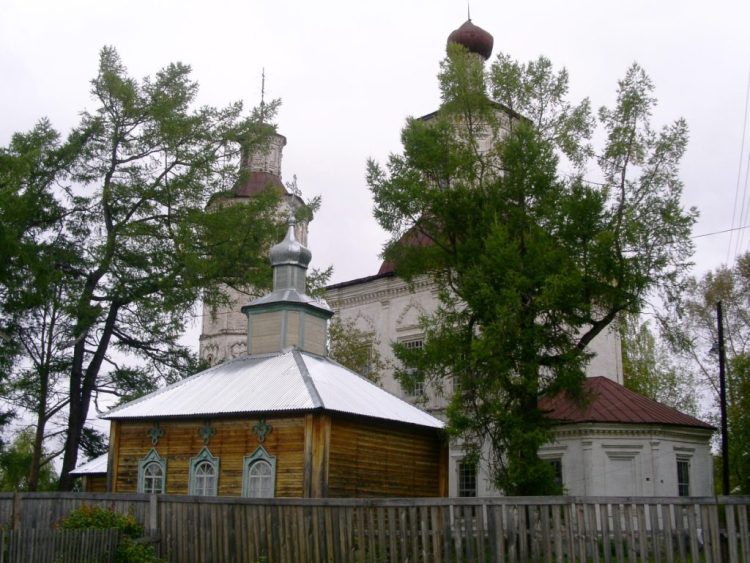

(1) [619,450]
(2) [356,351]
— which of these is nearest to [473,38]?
(2) [356,351]

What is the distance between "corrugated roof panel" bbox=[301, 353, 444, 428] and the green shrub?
12.6ft

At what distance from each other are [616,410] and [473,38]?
647 inches

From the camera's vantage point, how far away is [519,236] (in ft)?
59.8

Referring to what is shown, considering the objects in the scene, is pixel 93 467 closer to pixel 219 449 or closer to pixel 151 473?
pixel 151 473

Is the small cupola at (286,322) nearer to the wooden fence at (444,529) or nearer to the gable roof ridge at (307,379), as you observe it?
the gable roof ridge at (307,379)

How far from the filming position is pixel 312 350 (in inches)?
748

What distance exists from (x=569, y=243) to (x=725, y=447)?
8.16m

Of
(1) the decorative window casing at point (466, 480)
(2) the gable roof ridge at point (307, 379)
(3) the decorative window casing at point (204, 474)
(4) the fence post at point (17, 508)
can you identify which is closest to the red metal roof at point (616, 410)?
(1) the decorative window casing at point (466, 480)

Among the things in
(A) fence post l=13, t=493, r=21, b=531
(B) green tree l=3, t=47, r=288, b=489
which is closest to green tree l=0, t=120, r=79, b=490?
(B) green tree l=3, t=47, r=288, b=489

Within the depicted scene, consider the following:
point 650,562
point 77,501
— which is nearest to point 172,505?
point 77,501

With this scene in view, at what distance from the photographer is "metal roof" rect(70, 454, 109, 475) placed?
72.3ft

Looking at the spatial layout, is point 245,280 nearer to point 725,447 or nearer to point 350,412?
point 350,412

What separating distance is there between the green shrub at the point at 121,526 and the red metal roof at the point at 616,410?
457 inches

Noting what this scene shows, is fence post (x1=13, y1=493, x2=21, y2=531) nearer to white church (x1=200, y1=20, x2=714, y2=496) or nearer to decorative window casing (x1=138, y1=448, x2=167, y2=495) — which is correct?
decorative window casing (x1=138, y1=448, x2=167, y2=495)
